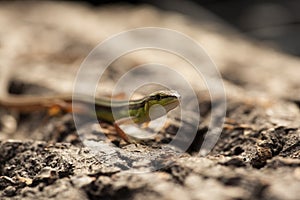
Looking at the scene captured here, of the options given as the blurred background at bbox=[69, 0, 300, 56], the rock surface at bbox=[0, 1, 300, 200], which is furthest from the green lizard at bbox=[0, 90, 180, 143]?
the blurred background at bbox=[69, 0, 300, 56]

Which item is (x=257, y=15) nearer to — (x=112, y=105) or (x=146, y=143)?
(x=112, y=105)

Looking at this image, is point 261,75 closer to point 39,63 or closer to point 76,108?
point 76,108

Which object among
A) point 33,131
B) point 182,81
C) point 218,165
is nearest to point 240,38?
point 182,81

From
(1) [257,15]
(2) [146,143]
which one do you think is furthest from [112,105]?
(1) [257,15]

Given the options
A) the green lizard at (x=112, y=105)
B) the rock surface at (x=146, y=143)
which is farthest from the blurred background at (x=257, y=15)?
the green lizard at (x=112, y=105)

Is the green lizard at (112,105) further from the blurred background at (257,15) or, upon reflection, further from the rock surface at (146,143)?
the blurred background at (257,15)

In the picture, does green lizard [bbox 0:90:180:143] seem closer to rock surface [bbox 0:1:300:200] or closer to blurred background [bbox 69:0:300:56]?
rock surface [bbox 0:1:300:200]
